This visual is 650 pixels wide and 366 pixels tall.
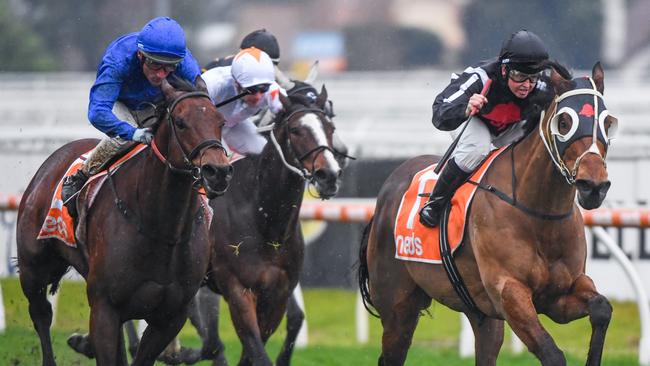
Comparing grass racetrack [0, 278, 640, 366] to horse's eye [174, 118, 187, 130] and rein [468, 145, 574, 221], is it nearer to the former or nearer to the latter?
rein [468, 145, 574, 221]

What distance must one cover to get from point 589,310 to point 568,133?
786 millimetres

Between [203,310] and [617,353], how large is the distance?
110 inches

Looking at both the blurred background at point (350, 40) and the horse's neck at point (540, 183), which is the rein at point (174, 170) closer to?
the horse's neck at point (540, 183)

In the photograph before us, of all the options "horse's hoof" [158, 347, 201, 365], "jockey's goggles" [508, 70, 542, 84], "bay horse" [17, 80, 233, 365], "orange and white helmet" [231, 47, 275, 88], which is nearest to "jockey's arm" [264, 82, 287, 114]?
"orange and white helmet" [231, 47, 275, 88]

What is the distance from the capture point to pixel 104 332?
237 inches

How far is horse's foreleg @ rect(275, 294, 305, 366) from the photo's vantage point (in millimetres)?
7805

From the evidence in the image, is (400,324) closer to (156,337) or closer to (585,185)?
(156,337)

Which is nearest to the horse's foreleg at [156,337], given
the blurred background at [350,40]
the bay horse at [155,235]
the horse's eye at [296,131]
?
the bay horse at [155,235]

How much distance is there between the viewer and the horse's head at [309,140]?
7.22 m

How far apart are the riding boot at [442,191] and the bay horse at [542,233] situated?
18 cm

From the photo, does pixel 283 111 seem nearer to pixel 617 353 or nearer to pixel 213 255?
pixel 213 255

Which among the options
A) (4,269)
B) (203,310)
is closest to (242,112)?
(203,310)

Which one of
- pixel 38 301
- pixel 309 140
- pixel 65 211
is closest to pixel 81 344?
pixel 38 301

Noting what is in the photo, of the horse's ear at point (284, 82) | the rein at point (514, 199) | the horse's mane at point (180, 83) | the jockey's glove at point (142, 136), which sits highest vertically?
the horse's mane at point (180, 83)
